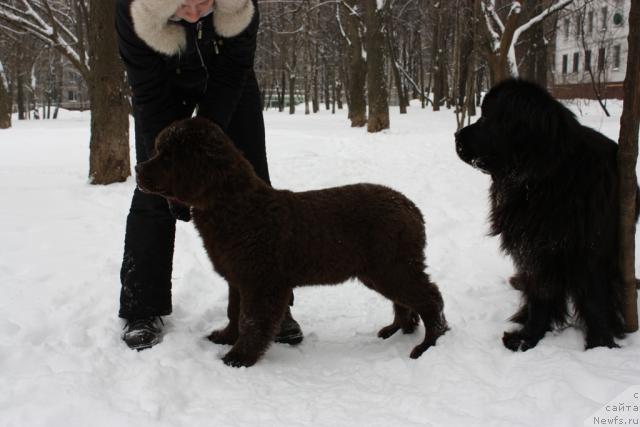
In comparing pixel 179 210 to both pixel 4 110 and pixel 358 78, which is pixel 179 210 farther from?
pixel 4 110

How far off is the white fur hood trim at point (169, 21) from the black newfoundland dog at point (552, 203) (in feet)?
5.27

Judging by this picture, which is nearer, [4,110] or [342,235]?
[342,235]

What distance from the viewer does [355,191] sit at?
349 cm

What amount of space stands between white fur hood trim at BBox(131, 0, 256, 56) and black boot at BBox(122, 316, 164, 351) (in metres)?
1.74

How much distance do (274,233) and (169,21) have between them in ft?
4.66

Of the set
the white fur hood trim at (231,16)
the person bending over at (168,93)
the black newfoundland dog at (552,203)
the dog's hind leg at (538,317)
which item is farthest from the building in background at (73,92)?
the dog's hind leg at (538,317)

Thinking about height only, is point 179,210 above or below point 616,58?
below

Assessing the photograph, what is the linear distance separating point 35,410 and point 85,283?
197 cm

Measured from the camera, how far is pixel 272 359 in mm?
3420

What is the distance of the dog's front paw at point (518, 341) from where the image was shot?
3283 millimetres

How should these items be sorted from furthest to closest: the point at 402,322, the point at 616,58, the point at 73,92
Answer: the point at 73,92 < the point at 616,58 < the point at 402,322

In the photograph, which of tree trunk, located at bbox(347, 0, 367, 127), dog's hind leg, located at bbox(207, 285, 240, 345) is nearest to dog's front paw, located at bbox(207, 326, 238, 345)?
dog's hind leg, located at bbox(207, 285, 240, 345)

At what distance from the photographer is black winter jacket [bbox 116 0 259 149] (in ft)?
10.6

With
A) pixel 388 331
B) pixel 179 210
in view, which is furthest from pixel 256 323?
pixel 388 331
